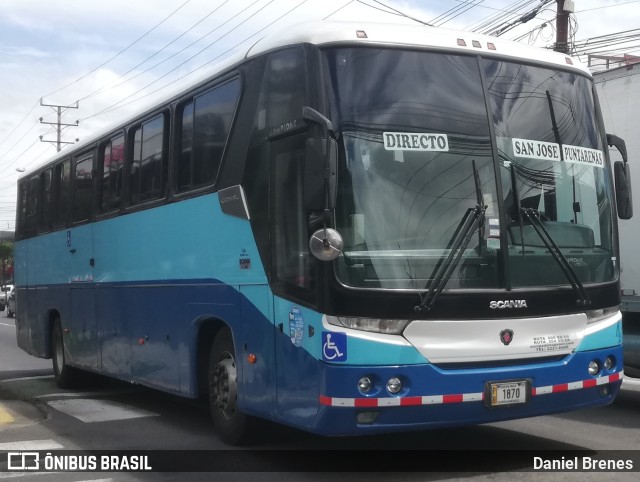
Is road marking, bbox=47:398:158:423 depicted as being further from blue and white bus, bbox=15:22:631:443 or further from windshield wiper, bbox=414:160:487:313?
windshield wiper, bbox=414:160:487:313

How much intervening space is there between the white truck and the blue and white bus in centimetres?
211

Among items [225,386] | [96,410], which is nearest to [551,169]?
[225,386]

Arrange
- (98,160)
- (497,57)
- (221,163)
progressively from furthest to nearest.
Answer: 1. (98,160)
2. (221,163)
3. (497,57)

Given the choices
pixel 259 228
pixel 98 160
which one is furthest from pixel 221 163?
pixel 98 160

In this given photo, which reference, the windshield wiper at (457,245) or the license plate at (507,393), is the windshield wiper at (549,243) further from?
the license plate at (507,393)

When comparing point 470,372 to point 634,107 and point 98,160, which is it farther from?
point 98,160

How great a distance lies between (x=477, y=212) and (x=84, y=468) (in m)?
3.95

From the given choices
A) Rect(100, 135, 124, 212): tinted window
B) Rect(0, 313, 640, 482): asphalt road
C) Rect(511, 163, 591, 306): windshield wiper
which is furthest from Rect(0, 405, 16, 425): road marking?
Rect(511, 163, 591, 306): windshield wiper

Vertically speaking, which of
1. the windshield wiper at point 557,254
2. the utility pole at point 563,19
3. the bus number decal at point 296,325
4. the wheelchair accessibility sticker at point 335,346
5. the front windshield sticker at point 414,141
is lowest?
the wheelchair accessibility sticker at point 335,346

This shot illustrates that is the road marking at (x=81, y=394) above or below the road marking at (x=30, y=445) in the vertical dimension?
above

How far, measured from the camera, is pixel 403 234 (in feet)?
20.9

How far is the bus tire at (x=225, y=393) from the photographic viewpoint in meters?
7.82

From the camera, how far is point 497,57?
7117mm

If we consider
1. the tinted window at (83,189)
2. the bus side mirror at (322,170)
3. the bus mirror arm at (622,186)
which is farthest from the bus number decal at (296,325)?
the tinted window at (83,189)
